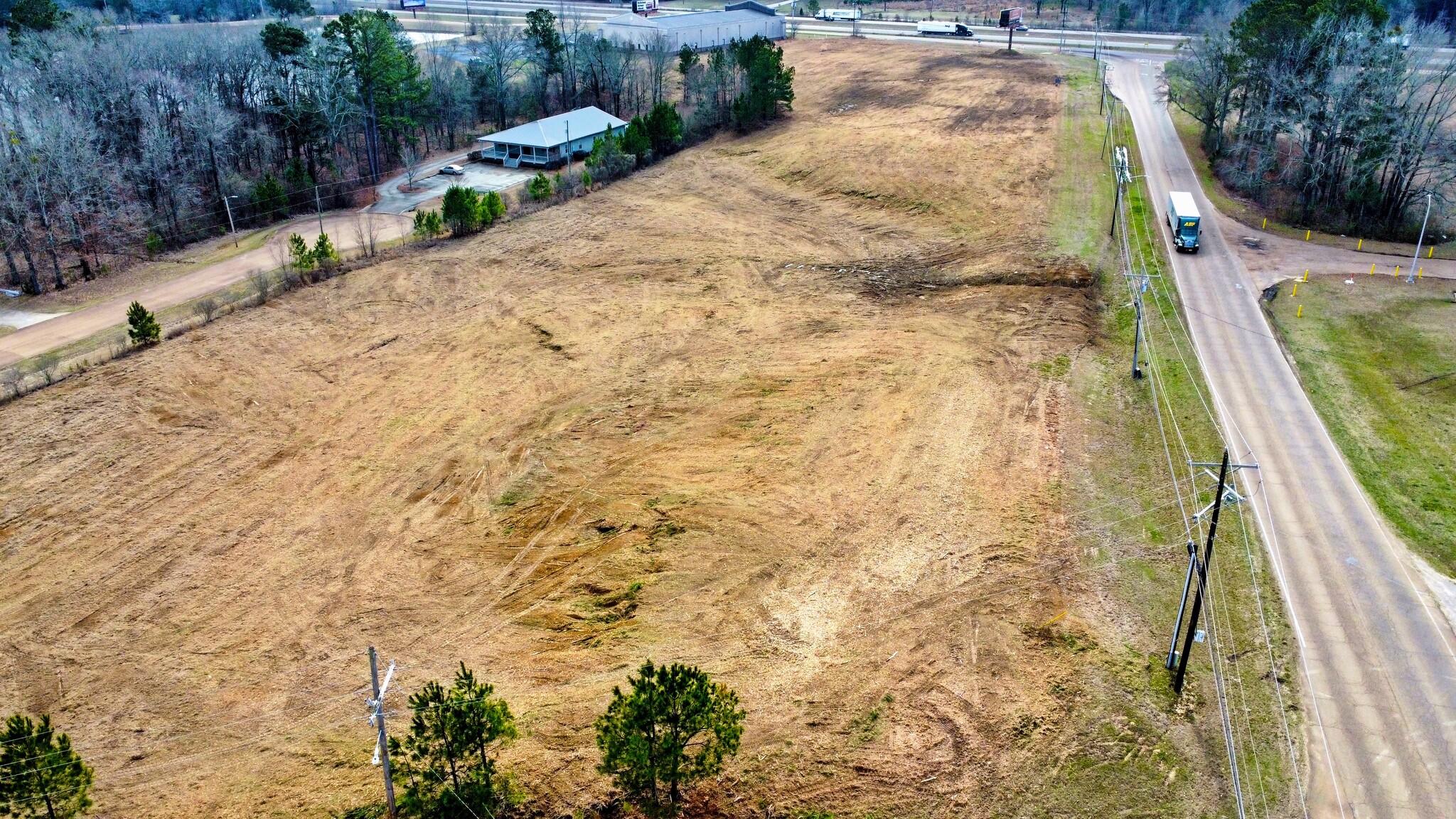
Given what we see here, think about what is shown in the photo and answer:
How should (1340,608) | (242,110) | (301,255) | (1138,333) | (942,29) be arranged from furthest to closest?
(942,29)
(242,110)
(301,255)
(1138,333)
(1340,608)

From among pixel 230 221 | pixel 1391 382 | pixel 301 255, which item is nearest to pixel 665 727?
pixel 1391 382

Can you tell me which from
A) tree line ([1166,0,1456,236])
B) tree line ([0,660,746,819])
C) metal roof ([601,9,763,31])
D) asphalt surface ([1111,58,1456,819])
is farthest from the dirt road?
tree line ([1166,0,1456,236])

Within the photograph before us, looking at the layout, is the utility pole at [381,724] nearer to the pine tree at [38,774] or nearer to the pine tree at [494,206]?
the pine tree at [38,774]

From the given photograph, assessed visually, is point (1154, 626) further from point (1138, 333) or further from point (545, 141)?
point (545, 141)

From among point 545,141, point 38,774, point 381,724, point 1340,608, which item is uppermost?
point 545,141

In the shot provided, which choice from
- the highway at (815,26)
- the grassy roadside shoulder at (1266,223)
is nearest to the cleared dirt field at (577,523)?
the grassy roadside shoulder at (1266,223)

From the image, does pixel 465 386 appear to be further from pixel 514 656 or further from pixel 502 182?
pixel 502 182
